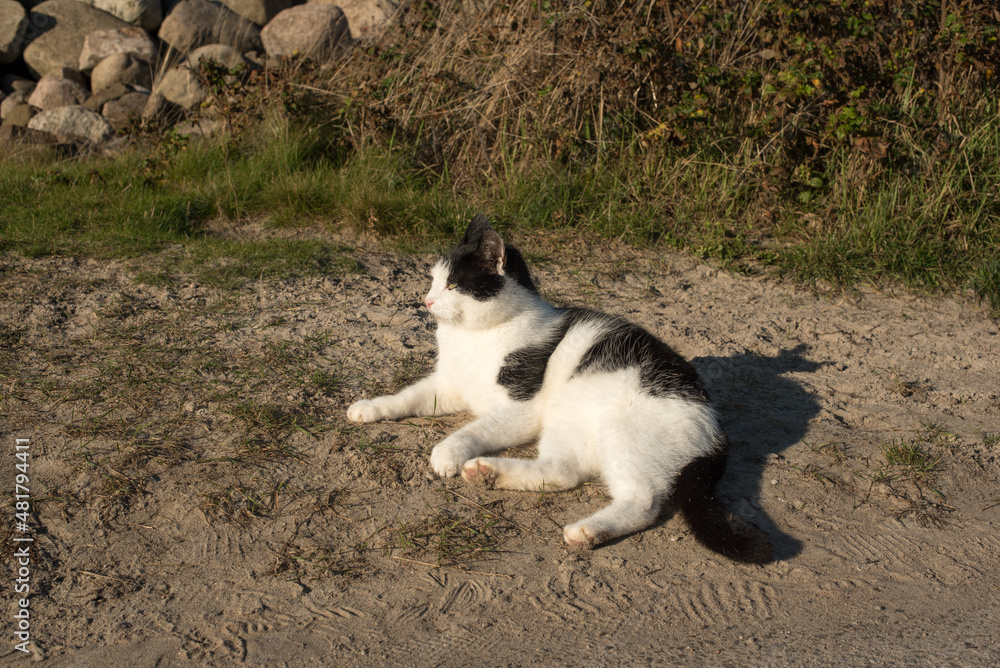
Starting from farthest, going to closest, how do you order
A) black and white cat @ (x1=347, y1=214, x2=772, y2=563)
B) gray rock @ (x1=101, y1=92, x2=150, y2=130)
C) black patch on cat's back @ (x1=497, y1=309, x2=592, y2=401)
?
gray rock @ (x1=101, y1=92, x2=150, y2=130) → black patch on cat's back @ (x1=497, y1=309, x2=592, y2=401) → black and white cat @ (x1=347, y1=214, x2=772, y2=563)

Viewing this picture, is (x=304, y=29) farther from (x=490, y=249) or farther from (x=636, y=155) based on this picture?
(x=490, y=249)

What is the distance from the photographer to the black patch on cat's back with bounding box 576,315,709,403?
298 cm

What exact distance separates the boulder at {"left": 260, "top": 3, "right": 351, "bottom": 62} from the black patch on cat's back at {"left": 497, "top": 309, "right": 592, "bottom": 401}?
609cm

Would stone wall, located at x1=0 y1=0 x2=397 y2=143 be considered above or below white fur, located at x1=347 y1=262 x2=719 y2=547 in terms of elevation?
above

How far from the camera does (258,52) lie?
899 centimetres

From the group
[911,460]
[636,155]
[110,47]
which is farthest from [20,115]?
[911,460]

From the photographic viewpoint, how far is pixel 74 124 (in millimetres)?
7793

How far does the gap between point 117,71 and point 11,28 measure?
173 cm

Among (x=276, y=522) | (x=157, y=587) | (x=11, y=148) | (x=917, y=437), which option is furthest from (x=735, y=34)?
(x=11, y=148)

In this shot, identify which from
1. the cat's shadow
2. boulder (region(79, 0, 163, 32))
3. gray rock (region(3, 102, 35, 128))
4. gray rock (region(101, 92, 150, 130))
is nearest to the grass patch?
the cat's shadow

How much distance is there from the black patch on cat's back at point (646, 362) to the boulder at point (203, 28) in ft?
24.6

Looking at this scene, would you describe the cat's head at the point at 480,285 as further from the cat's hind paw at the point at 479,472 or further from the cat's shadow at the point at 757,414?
the cat's shadow at the point at 757,414

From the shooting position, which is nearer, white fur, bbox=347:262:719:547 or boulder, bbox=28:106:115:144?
white fur, bbox=347:262:719:547

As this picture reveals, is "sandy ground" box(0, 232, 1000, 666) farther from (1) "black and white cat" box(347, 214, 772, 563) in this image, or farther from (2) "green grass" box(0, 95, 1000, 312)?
(2) "green grass" box(0, 95, 1000, 312)
